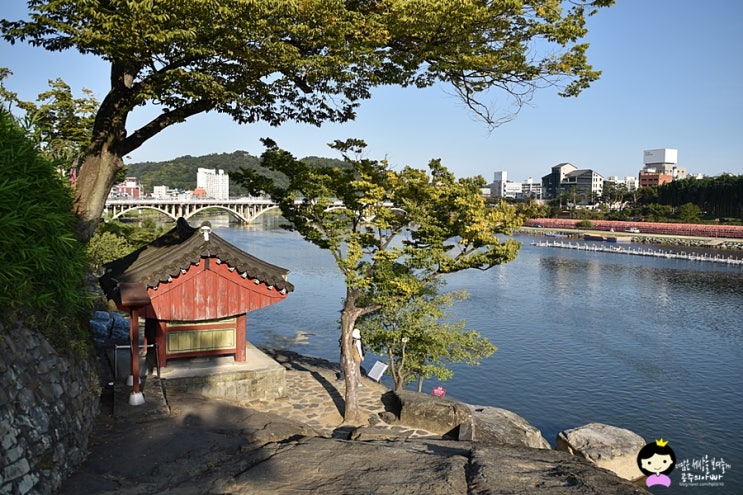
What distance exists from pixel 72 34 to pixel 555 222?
120780 mm

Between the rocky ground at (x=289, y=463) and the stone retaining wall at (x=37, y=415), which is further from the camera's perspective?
→ the rocky ground at (x=289, y=463)

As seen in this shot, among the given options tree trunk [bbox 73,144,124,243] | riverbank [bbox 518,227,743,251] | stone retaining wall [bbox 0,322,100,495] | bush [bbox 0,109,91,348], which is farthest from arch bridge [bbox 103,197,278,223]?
stone retaining wall [bbox 0,322,100,495]

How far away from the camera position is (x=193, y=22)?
867cm

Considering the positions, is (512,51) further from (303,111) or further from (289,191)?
(289,191)

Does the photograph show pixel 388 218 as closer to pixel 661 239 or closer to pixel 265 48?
pixel 265 48

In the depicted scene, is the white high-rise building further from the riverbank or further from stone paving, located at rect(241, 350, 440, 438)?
stone paving, located at rect(241, 350, 440, 438)

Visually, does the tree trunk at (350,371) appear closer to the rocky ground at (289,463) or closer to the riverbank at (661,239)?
the rocky ground at (289,463)

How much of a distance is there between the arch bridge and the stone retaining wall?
2144 inches

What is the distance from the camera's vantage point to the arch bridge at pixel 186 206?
66625 millimetres

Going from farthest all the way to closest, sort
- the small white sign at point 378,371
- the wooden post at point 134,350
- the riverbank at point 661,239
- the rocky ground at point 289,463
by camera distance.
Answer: the riverbank at point 661,239
the small white sign at point 378,371
the wooden post at point 134,350
the rocky ground at point 289,463

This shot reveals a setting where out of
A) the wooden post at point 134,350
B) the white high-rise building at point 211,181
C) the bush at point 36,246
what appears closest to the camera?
the bush at point 36,246

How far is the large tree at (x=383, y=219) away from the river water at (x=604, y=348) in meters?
9.61

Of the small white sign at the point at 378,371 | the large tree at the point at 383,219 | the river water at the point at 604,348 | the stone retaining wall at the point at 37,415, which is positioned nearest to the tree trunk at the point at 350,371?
the large tree at the point at 383,219

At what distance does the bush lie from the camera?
7523 millimetres
